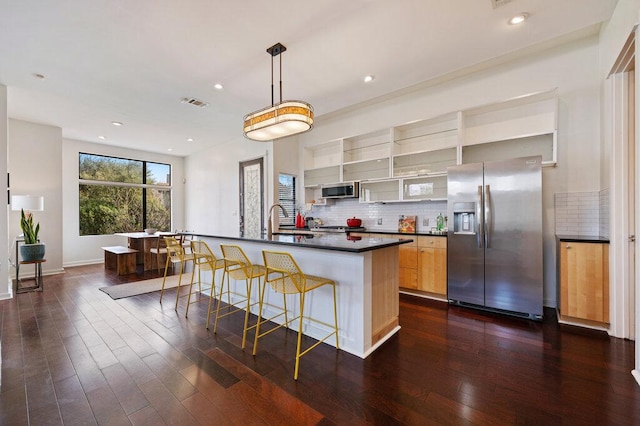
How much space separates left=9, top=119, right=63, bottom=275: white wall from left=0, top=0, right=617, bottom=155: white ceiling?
3.41 feet

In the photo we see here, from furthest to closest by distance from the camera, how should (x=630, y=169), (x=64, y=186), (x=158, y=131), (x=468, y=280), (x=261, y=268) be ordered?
1. (x=64, y=186)
2. (x=158, y=131)
3. (x=468, y=280)
4. (x=261, y=268)
5. (x=630, y=169)

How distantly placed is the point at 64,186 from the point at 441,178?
7785 millimetres

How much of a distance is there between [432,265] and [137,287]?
4.52 metres

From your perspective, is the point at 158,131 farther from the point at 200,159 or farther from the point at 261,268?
the point at 261,268

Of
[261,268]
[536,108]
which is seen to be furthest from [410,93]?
[261,268]

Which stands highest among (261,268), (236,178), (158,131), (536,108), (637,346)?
(158,131)

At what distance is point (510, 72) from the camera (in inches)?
140

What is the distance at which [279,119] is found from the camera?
8.77 ft

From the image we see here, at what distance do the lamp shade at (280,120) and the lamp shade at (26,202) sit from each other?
4158mm

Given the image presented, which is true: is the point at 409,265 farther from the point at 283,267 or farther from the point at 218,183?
the point at 218,183

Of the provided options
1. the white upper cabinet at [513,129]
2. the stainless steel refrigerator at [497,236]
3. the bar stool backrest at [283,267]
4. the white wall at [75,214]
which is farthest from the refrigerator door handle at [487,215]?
the white wall at [75,214]

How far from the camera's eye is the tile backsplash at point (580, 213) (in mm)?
3117

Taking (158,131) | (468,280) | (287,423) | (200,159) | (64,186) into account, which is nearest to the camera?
(287,423)

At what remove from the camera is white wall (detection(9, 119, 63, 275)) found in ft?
16.6
